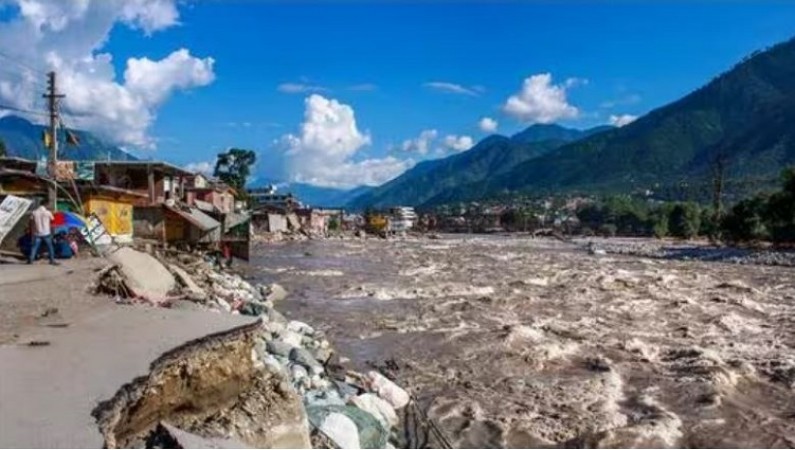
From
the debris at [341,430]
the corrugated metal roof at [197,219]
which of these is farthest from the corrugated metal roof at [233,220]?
the debris at [341,430]

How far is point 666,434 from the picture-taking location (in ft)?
35.7

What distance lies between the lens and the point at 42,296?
40.8 feet

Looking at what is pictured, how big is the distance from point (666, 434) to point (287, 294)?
19.7m

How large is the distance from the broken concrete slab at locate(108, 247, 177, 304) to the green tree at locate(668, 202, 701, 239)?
115m

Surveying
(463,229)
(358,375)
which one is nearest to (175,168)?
(358,375)

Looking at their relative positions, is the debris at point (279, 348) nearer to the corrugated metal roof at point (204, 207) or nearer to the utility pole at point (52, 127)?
the utility pole at point (52, 127)

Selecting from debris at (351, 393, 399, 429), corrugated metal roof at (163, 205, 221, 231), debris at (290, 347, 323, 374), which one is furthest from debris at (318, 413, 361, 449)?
corrugated metal roof at (163, 205, 221, 231)

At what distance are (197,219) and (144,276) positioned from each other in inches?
957

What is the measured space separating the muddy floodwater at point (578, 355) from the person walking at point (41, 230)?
7591 millimetres

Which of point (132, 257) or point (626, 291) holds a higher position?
point (132, 257)

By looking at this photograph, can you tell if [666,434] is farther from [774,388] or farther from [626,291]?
[626,291]

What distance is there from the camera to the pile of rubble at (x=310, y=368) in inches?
342

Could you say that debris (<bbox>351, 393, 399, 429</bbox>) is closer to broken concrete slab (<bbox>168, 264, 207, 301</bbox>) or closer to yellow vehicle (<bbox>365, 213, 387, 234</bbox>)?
broken concrete slab (<bbox>168, 264, 207, 301</bbox>)

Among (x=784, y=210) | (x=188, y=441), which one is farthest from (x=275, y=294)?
(x=784, y=210)
